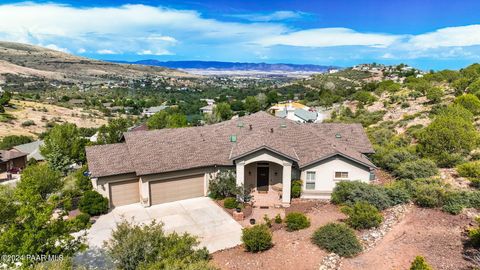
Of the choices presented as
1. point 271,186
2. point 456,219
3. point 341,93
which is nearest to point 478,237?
point 456,219

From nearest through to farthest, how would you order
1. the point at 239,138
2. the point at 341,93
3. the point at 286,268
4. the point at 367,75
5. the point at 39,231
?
the point at 39,231 → the point at 286,268 → the point at 239,138 → the point at 341,93 → the point at 367,75

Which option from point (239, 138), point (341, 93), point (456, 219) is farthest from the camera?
point (341, 93)

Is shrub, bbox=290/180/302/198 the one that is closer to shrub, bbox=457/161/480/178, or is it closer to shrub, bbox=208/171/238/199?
shrub, bbox=208/171/238/199

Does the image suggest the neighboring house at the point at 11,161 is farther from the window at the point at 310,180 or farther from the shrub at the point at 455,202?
the shrub at the point at 455,202

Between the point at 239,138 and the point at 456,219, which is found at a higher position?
the point at 239,138

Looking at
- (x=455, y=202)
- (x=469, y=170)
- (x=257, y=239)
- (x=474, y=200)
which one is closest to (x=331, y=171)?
(x=455, y=202)

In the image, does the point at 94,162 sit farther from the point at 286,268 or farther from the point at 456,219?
the point at 456,219

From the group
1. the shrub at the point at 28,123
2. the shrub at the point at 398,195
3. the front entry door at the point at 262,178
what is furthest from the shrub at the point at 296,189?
the shrub at the point at 28,123

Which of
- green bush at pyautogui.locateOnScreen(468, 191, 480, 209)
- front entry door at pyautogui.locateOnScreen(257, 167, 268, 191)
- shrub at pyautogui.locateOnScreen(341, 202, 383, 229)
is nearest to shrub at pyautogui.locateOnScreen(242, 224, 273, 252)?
shrub at pyautogui.locateOnScreen(341, 202, 383, 229)
